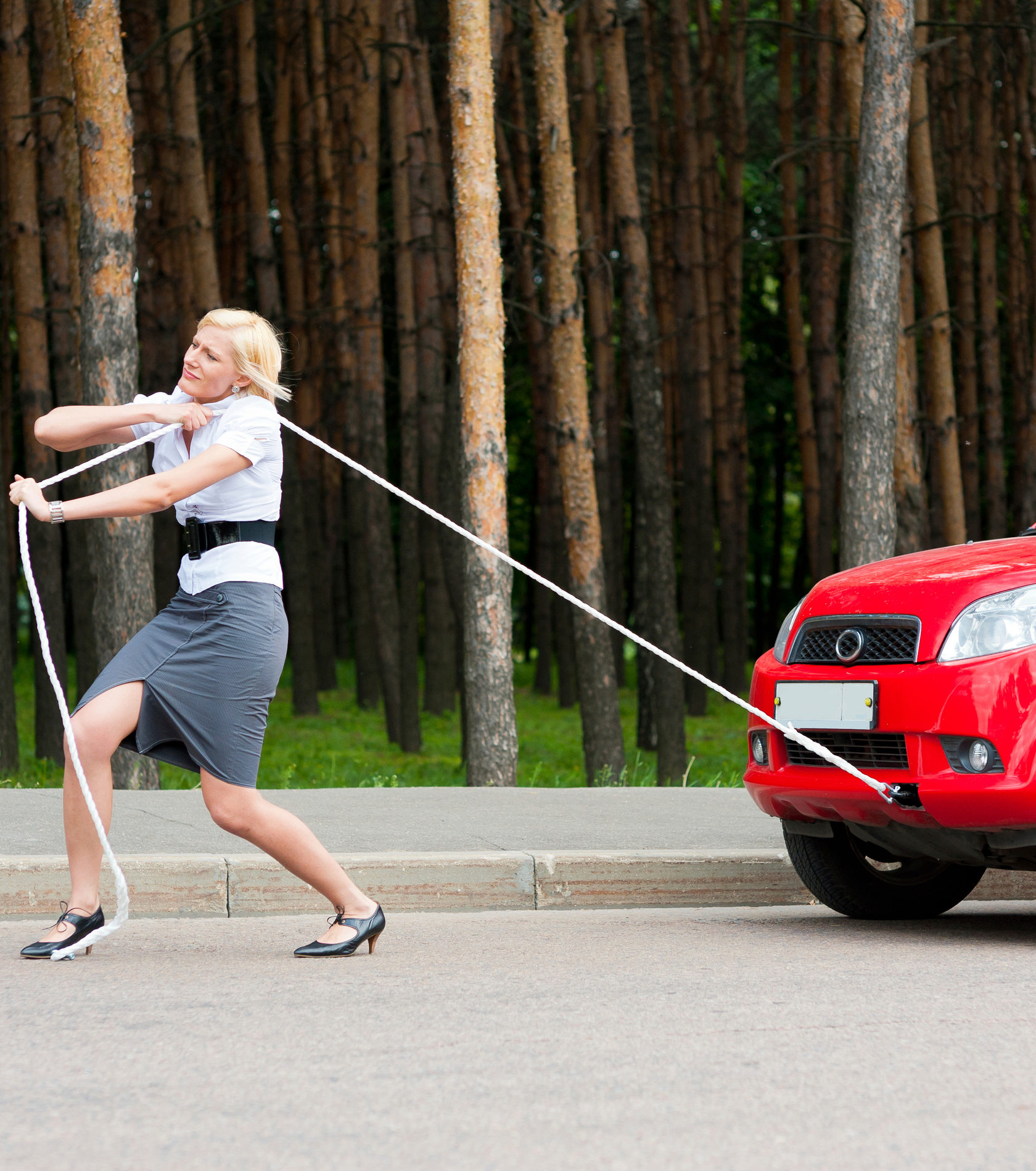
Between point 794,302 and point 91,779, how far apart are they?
1899cm

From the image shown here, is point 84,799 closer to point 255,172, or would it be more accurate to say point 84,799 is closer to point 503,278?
point 503,278

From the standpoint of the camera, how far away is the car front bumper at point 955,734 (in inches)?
206

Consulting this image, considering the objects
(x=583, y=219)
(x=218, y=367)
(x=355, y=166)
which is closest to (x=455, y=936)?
(x=218, y=367)

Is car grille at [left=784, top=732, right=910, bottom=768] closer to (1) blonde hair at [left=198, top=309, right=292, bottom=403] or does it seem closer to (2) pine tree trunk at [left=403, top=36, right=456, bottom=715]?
(1) blonde hair at [left=198, top=309, right=292, bottom=403]

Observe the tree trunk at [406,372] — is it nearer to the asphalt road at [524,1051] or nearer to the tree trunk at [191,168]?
the tree trunk at [191,168]

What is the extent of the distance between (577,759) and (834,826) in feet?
31.9

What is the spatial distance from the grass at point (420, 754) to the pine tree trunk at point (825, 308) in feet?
11.1

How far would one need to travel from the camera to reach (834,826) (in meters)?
6.02

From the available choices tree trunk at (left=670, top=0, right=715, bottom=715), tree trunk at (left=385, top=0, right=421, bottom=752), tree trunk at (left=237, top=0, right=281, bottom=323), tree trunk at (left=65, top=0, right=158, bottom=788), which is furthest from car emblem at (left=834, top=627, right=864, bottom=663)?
tree trunk at (left=670, top=0, right=715, bottom=715)

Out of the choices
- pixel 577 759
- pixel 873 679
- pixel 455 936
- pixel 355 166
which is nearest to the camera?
pixel 873 679

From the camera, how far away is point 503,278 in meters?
17.4

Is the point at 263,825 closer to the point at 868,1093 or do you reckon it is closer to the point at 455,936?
the point at 455,936

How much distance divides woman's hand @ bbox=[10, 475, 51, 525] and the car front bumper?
280cm

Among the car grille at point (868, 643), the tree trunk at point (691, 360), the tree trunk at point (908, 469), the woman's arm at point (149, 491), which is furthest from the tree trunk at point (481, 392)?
the tree trunk at point (691, 360)
